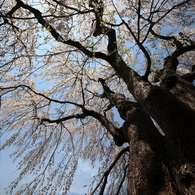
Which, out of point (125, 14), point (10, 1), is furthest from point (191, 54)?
point (10, 1)

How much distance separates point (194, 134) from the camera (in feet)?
3.58

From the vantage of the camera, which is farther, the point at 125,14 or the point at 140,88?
the point at 125,14

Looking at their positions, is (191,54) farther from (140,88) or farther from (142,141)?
(142,141)

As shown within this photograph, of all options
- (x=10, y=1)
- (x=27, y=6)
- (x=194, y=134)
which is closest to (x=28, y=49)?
(x=27, y=6)

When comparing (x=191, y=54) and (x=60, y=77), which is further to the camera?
(x=191, y=54)

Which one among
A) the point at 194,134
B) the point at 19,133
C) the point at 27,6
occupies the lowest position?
the point at 194,134

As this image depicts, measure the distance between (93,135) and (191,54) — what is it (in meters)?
4.93

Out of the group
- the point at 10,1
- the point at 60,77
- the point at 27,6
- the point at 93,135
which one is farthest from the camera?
the point at 93,135

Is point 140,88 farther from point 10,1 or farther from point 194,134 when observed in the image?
point 10,1

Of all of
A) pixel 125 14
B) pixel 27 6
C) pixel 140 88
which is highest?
pixel 125 14

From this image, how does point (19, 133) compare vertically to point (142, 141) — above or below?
above

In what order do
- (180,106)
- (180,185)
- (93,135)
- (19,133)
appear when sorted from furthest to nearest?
(93,135), (19,133), (180,106), (180,185)

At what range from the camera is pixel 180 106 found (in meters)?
1.24

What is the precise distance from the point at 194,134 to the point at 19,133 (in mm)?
3756
